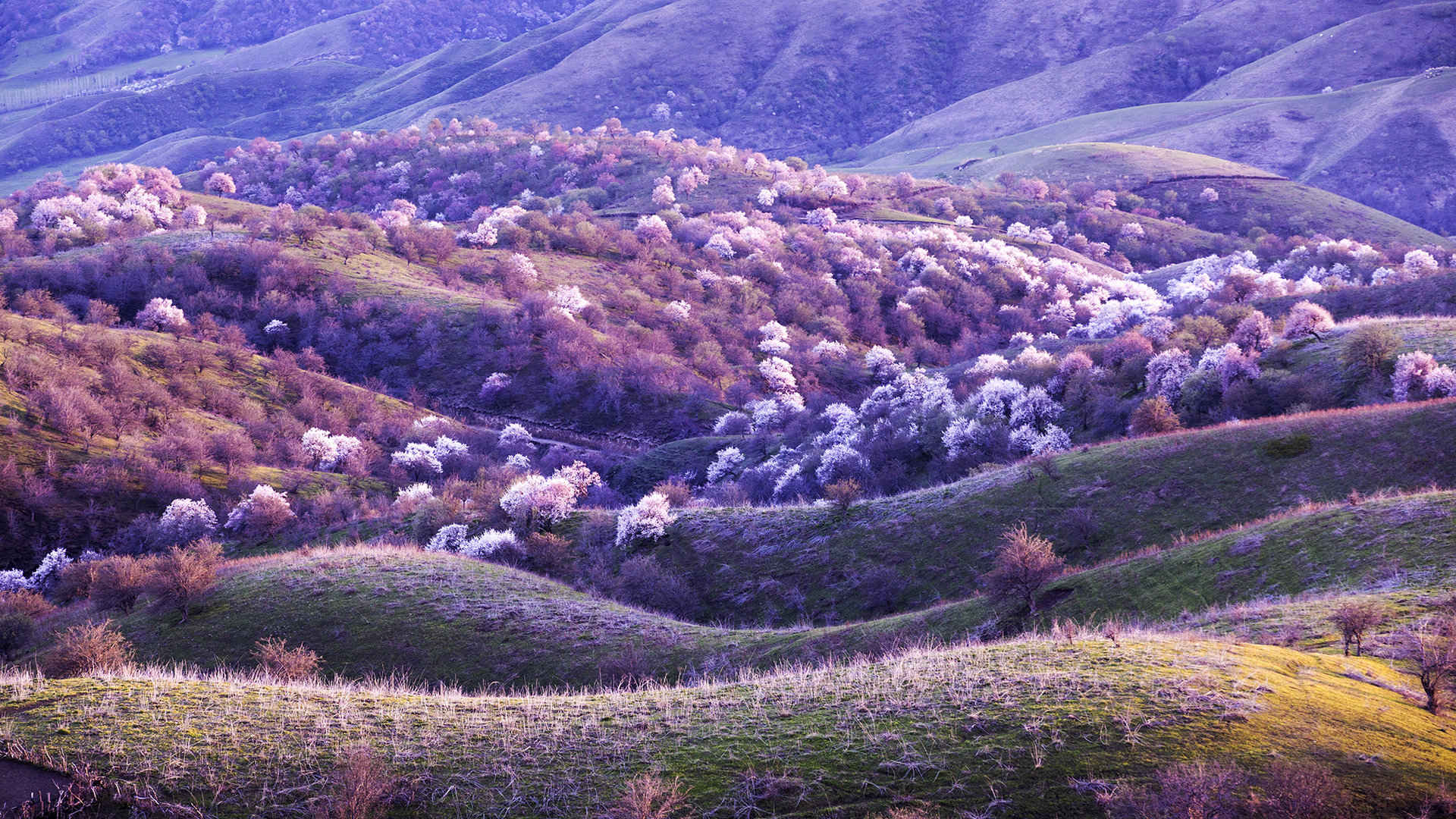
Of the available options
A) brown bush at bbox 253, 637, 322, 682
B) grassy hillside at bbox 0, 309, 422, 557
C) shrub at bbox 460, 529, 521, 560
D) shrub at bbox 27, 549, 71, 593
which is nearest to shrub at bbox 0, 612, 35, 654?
brown bush at bbox 253, 637, 322, 682

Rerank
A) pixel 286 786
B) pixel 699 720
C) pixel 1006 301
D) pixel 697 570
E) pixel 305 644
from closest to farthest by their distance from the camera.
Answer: pixel 286 786, pixel 699 720, pixel 305 644, pixel 697 570, pixel 1006 301

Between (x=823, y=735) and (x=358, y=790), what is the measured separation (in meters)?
4.69

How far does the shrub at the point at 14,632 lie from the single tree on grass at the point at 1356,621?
27.9 meters

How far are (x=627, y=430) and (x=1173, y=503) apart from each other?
47.0 m

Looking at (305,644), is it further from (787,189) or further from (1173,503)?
(787,189)

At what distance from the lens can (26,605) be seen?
25578 mm

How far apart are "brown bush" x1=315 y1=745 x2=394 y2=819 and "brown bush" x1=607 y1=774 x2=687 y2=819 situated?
90.8 inches

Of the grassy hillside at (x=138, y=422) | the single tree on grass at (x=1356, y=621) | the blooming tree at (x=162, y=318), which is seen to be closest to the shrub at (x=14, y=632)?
the grassy hillside at (x=138, y=422)

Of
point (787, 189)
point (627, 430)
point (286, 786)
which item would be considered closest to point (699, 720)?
point (286, 786)

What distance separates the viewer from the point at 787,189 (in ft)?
407

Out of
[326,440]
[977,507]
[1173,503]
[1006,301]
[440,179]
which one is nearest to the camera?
[1173,503]

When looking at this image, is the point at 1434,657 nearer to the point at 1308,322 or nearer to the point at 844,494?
the point at 844,494

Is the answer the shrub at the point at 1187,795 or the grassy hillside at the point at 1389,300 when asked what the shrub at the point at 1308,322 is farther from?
the shrub at the point at 1187,795

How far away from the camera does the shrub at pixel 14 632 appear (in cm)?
2133
